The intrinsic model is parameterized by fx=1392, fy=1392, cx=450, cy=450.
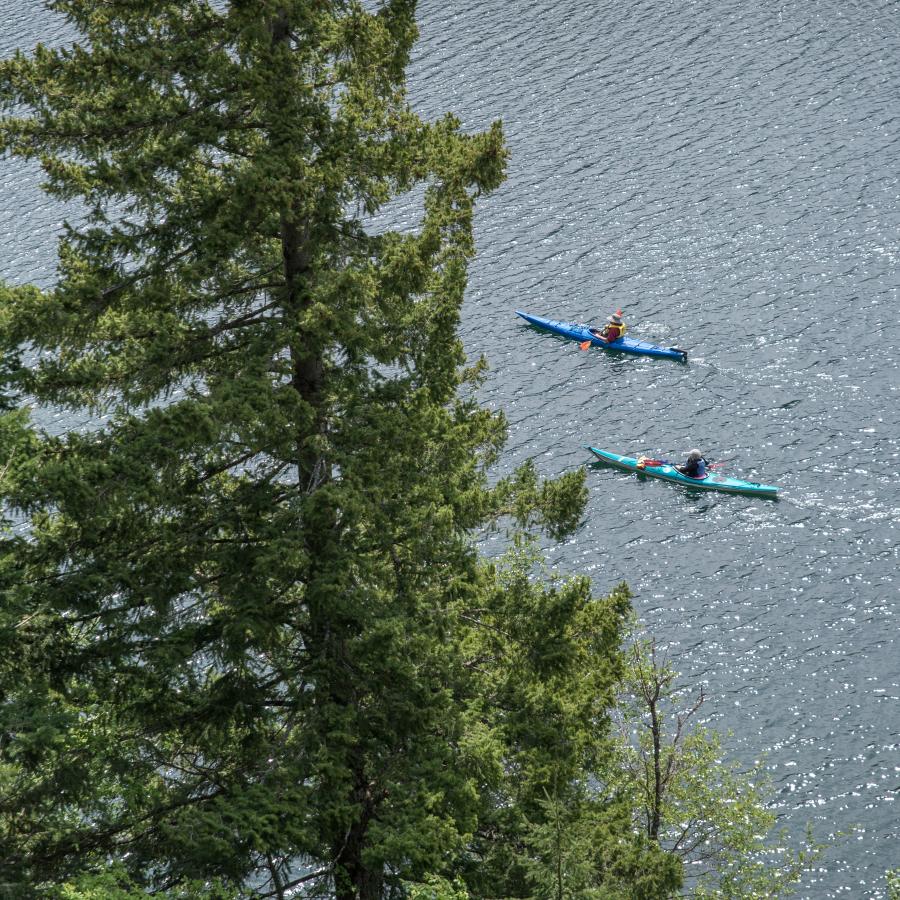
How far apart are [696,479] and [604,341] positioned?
939 centimetres

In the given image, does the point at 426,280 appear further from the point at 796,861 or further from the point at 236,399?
the point at 796,861

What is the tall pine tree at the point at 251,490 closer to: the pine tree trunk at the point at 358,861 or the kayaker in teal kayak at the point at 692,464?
the pine tree trunk at the point at 358,861

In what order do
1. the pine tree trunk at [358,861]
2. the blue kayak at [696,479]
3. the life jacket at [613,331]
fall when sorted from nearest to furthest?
the pine tree trunk at [358,861]
the blue kayak at [696,479]
the life jacket at [613,331]

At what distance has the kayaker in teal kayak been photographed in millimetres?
44188

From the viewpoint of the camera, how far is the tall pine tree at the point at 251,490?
51.6 ft

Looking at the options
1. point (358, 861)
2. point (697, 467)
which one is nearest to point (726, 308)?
point (697, 467)

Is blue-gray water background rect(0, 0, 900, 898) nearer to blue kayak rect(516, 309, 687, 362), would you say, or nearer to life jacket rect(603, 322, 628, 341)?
blue kayak rect(516, 309, 687, 362)

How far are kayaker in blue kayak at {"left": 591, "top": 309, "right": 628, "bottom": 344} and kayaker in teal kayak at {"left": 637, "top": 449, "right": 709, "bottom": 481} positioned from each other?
309 inches

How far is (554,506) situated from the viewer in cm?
1933

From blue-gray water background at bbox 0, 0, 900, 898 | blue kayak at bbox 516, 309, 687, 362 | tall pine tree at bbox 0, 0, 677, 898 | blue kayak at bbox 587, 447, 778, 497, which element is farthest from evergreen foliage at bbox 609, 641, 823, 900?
blue kayak at bbox 516, 309, 687, 362

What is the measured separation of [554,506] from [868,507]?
26099 millimetres

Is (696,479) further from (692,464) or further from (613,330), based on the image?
(613,330)

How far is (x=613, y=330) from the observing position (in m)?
51.8

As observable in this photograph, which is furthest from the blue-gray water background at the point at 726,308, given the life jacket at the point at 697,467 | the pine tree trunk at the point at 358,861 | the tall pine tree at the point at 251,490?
the tall pine tree at the point at 251,490
